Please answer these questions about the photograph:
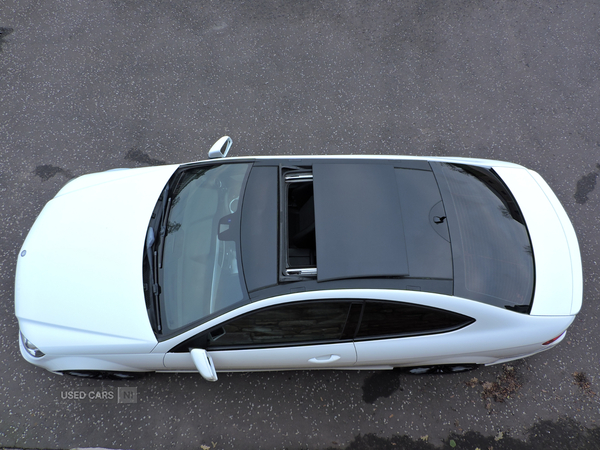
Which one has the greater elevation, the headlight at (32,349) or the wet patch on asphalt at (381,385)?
the wet patch on asphalt at (381,385)

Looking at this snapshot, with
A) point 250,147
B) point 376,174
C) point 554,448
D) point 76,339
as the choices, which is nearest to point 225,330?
point 76,339

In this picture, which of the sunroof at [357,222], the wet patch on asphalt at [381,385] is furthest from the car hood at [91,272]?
the wet patch on asphalt at [381,385]

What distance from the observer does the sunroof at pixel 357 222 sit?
237 centimetres

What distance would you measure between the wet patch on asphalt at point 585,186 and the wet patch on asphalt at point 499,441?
2461 mm

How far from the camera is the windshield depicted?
2502mm

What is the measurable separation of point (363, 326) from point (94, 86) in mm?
4650

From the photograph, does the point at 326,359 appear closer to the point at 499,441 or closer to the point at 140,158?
the point at 499,441

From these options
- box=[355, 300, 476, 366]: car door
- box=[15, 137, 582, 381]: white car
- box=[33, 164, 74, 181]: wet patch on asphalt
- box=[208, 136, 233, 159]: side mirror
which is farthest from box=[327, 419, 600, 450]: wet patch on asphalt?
box=[33, 164, 74, 181]: wet patch on asphalt

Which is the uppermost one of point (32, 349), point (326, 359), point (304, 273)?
point (304, 273)

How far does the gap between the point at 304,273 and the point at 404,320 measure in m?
0.79

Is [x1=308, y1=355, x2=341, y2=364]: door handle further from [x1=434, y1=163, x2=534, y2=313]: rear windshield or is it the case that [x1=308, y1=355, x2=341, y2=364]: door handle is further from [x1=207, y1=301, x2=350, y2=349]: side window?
[x1=434, y1=163, x2=534, y2=313]: rear windshield

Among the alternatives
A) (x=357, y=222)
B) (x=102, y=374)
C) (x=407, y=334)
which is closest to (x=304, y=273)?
(x=357, y=222)

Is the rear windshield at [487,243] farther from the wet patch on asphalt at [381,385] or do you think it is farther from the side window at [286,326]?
the wet patch on asphalt at [381,385]

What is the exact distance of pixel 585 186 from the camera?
4277 mm
